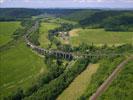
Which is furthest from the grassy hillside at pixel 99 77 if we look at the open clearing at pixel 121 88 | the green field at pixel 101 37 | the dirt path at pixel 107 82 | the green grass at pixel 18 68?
the green field at pixel 101 37

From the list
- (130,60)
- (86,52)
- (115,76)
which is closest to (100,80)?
(115,76)

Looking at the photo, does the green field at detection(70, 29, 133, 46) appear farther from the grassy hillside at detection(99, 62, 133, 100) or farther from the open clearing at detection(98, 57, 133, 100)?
the grassy hillside at detection(99, 62, 133, 100)

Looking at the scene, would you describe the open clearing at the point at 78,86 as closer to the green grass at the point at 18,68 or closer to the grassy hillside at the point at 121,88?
the grassy hillside at the point at 121,88

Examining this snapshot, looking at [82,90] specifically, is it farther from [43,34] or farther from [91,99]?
[43,34]

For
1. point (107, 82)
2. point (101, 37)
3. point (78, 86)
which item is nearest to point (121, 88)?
point (107, 82)

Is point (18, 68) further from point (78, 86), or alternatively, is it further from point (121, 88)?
point (121, 88)

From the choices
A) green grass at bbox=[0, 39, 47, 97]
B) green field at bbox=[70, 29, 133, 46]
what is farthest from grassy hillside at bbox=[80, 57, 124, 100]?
green field at bbox=[70, 29, 133, 46]

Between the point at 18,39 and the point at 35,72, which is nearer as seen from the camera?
the point at 35,72
